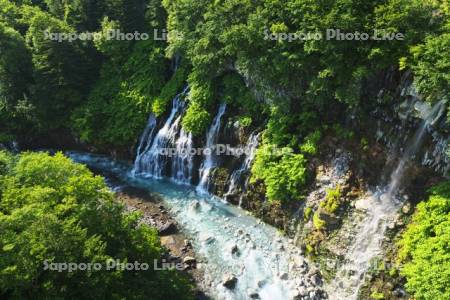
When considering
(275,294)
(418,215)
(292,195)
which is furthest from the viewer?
(292,195)

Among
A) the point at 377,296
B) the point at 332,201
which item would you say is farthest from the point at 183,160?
the point at 377,296

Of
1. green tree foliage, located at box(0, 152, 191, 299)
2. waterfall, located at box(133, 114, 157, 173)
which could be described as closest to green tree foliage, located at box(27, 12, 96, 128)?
waterfall, located at box(133, 114, 157, 173)

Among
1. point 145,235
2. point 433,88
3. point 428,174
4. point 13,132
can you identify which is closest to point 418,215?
point 428,174

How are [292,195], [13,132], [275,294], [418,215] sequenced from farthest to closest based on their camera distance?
[13,132] → [292,195] → [275,294] → [418,215]

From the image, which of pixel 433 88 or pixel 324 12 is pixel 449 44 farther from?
pixel 324 12

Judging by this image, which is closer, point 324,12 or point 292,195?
point 324,12

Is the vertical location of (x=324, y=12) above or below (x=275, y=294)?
above

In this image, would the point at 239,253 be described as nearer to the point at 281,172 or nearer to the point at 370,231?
the point at 281,172
